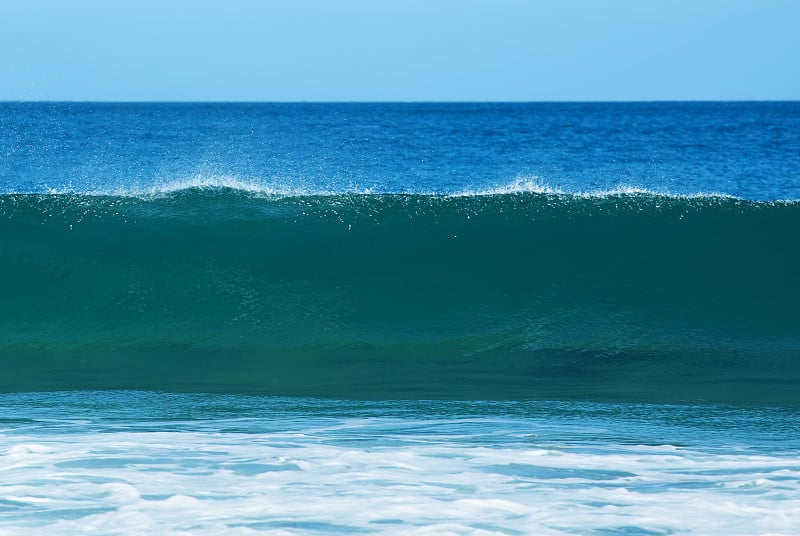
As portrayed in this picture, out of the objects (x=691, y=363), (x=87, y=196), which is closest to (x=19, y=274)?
(x=87, y=196)

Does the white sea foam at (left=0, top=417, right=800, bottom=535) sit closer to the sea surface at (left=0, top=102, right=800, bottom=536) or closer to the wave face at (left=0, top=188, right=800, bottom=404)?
the sea surface at (left=0, top=102, right=800, bottom=536)

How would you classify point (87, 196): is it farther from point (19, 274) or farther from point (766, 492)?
point (766, 492)

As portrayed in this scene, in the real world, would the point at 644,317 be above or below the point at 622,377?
above

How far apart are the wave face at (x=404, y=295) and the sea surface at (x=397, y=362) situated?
29 mm

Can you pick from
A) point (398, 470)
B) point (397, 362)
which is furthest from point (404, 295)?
point (398, 470)

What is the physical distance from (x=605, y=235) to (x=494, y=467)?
549 centimetres

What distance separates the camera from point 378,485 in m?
4.09

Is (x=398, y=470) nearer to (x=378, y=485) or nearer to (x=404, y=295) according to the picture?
(x=378, y=485)

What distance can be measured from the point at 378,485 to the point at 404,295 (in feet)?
15.1

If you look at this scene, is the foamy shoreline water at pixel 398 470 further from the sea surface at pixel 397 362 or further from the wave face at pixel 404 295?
the wave face at pixel 404 295

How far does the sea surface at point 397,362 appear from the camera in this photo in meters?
3.91

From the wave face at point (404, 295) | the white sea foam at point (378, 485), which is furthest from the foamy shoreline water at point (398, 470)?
the wave face at point (404, 295)

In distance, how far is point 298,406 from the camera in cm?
584

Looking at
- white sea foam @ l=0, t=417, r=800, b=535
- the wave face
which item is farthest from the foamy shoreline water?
the wave face
